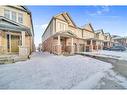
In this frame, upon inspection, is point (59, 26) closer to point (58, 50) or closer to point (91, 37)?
point (58, 50)

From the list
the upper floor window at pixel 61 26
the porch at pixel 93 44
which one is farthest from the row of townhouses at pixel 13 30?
the porch at pixel 93 44

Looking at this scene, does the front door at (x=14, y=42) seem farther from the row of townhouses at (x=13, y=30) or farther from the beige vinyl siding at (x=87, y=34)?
the beige vinyl siding at (x=87, y=34)

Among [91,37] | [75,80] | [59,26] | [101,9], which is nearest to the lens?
[75,80]

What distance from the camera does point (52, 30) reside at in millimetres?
10250

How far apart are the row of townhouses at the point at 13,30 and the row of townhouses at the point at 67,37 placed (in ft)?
6.65

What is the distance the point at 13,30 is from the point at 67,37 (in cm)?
515

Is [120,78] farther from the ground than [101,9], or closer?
closer

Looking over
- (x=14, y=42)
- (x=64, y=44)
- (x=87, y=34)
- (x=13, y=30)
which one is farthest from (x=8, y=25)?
(x=87, y=34)

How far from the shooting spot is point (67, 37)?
1123cm

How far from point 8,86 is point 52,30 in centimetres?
714

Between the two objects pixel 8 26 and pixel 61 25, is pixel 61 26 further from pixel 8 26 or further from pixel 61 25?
pixel 8 26

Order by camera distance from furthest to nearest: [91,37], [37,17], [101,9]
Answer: [91,37]
[37,17]
[101,9]

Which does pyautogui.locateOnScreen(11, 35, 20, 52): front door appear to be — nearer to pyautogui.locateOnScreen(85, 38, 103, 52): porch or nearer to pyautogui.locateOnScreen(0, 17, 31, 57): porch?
pyautogui.locateOnScreen(0, 17, 31, 57): porch
